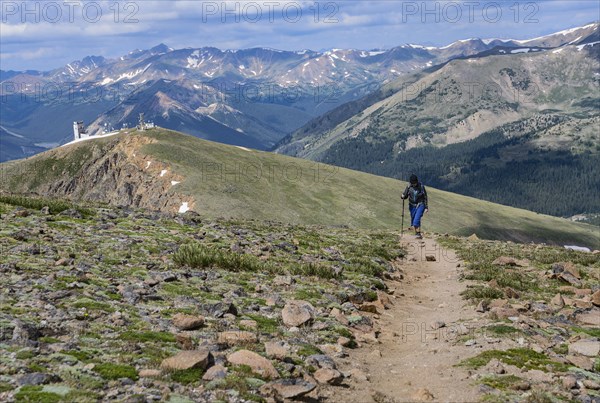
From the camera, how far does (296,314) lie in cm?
1518

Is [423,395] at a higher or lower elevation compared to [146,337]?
lower

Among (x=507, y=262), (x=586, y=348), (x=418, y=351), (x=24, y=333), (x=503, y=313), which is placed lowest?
(x=507, y=262)

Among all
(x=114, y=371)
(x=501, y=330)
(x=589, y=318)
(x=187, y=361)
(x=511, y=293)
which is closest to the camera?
(x=114, y=371)

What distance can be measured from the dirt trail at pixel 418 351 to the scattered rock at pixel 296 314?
1863 mm

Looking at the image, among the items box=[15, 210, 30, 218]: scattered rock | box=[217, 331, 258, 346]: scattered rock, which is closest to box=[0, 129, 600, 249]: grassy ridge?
box=[15, 210, 30, 218]: scattered rock

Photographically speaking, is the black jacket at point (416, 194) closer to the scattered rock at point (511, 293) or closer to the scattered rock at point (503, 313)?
the scattered rock at point (511, 293)

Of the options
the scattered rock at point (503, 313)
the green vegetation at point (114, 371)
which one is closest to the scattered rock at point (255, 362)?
the green vegetation at point (114, 371)

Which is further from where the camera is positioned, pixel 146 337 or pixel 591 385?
pixel 146 337

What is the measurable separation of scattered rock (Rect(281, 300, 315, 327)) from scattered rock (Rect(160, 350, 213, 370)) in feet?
14.4

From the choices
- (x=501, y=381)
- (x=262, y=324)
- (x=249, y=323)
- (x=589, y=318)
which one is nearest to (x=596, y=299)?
(x=589, y=318)

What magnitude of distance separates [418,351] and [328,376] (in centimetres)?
436

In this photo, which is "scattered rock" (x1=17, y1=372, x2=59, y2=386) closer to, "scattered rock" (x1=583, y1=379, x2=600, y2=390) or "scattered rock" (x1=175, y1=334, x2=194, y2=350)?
"scattered rock" (x1=175, y1=334, x2=194, y2=350)

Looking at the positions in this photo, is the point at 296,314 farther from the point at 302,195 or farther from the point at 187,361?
the point at 302,195

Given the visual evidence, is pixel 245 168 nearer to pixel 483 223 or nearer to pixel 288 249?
pixel 483 223
